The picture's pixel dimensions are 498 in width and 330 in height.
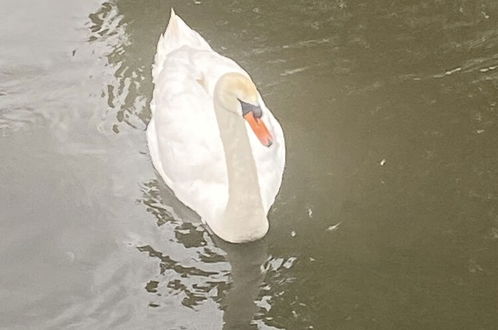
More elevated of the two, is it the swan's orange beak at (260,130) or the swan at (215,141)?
the swan's orange beak at (260,130)

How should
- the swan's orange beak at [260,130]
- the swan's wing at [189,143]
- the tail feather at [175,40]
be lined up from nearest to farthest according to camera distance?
the swan's orange beak at [260,130] → the swan's wing at [189,143] → the tail feather at [175,40]

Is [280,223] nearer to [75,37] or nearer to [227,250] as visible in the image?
[227,250]

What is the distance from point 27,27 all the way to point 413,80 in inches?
82.3

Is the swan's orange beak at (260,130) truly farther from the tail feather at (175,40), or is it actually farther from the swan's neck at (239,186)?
the tail feather at (175,40)

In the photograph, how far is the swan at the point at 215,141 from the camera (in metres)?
4.21

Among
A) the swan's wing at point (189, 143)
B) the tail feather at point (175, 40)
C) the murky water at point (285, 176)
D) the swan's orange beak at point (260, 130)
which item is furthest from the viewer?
the tail feather at point (175, 40)

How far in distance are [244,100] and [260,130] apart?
172 millimetres

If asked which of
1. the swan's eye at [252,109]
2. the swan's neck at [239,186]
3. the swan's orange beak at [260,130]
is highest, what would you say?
the swan's eye at [252,109]

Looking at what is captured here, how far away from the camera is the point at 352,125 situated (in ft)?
16.6

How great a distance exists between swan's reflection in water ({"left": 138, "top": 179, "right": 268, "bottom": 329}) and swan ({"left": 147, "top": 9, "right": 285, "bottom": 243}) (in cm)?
5

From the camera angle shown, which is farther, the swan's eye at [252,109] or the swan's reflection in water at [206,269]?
the swan's reflection in water at [206,269]

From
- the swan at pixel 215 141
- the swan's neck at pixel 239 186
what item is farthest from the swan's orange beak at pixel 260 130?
the swan's neck at pixel 239 186

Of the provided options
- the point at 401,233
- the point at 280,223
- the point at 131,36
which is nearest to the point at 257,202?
the point at 280,223

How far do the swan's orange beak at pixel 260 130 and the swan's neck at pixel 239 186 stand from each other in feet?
0.65
